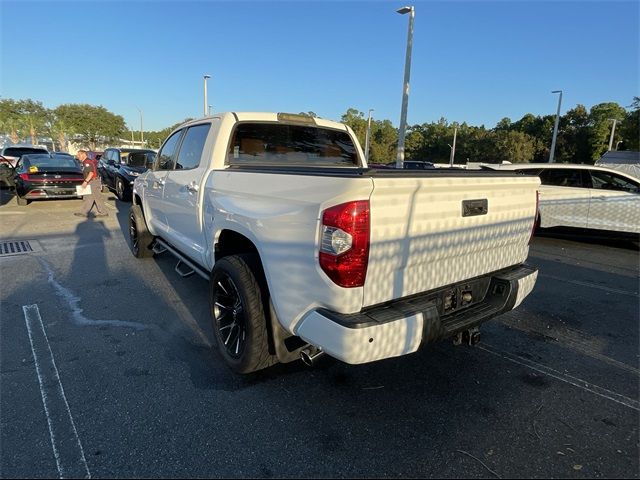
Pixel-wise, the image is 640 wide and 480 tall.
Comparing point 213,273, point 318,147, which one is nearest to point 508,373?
point 213,273

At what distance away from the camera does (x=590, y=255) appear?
764 centimetres

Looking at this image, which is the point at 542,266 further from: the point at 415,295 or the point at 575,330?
the point at 415,295

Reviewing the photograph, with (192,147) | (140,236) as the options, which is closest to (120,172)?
(140,236)

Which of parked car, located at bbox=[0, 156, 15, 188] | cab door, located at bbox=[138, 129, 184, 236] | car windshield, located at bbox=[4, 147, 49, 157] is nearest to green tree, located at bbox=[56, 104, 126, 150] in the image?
car windshield, located at bbox=[4, 147, 49, 157]

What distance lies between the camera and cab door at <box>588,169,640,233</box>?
26.5 feet

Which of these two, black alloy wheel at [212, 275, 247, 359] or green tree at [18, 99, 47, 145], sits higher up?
green tree at [18, 99, 47, 145]

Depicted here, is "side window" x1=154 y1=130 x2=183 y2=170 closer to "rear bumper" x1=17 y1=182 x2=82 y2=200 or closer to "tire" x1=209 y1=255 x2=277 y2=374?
"tire" x1=209 y1=255 x2=277 y2=374

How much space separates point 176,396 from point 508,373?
2520 mm

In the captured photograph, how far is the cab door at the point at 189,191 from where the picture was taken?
3.77m

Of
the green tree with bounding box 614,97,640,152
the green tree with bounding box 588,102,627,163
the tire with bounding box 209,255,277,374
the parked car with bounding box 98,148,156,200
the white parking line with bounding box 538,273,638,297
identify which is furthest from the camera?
the green tree with bounding box 588,102,627,163

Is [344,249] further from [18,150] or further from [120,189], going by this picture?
[18,150]

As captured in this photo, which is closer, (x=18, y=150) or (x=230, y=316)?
(x=230, y=316)

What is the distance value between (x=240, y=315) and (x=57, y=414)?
1.27 metres

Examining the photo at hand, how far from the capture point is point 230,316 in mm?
3227
